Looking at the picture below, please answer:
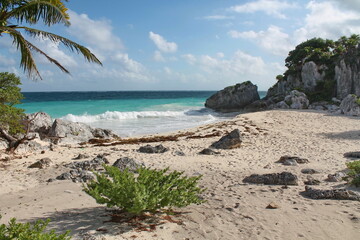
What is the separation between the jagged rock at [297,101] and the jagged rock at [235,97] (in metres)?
7.41

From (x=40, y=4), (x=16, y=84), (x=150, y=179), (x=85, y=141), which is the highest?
(x=40, y=4)

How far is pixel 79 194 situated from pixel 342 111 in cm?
2246

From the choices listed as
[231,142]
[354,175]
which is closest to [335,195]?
[354,175]

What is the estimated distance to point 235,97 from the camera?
36.2 m

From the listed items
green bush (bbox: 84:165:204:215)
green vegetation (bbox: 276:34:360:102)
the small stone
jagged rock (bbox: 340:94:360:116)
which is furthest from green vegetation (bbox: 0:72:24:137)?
green vegetation (bbox: 276:34:360:102)

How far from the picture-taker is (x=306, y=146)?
36.6 ft

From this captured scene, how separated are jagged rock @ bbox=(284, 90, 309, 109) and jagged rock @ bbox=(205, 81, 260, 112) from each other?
7.41 metres

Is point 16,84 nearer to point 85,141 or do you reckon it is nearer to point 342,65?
point 85,141

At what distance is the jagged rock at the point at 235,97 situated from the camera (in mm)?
36219

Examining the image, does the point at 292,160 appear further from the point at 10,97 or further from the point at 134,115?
the point at 134,115

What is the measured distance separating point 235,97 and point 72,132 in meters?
25.2

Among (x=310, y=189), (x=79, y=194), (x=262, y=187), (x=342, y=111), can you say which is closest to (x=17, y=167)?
(x=79, y=194)

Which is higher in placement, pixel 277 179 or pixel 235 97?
pixel 235 97

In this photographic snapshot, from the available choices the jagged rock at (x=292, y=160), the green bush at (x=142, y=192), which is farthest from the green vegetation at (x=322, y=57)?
the green bush at (x=142, y=192)
